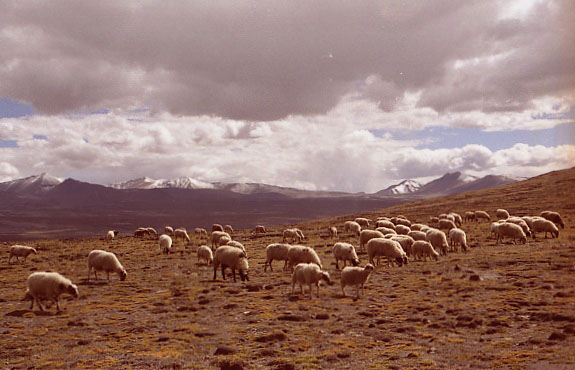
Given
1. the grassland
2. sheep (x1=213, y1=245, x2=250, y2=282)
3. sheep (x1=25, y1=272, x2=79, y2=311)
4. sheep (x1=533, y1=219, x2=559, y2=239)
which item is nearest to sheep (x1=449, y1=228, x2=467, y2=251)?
the grassland

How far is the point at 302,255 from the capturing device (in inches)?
1008

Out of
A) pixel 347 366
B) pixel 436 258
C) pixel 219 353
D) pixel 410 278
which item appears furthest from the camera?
pixel 436 258

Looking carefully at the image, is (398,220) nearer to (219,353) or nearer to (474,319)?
(474,319)

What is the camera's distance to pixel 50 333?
15.8 m

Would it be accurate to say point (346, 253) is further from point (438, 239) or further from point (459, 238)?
point (459, 238)

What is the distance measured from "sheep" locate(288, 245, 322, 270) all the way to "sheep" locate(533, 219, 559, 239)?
28.6 metres

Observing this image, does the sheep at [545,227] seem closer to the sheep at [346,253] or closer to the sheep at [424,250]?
the sheep at [424,250]

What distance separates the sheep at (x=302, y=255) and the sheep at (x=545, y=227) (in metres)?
28.6

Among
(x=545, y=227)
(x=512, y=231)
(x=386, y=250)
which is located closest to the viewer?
(x=386, y=250)

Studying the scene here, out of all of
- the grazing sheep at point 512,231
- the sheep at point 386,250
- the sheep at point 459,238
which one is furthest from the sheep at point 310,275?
the grazing sheep at point 512,231

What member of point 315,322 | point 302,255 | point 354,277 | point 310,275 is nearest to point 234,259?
point 302,255

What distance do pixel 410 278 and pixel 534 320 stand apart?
8.88 meters

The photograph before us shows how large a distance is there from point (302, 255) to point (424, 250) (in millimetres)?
11325

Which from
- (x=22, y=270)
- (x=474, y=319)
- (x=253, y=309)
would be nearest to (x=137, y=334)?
(x=253, y=309)
